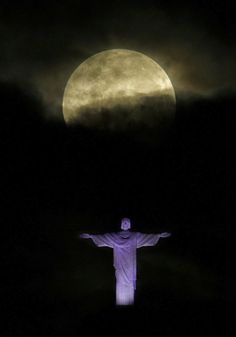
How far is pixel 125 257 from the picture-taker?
1786 cm

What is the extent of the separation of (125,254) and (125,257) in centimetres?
8

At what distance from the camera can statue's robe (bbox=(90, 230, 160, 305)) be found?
57.7 ft

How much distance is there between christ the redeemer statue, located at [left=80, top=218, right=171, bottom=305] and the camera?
1758 centimetres

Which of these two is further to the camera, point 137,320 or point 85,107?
point 85,107

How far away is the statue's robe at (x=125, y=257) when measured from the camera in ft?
57.7

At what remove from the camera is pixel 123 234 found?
709 inches

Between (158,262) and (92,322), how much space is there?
7.11 meters

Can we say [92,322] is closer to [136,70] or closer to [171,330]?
[171,330]

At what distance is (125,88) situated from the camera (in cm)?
2280

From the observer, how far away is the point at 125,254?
1788 centimetres

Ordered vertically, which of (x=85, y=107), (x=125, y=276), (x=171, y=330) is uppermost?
(x=85, y=107)

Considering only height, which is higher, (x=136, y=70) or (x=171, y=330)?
(x=136, y=70)

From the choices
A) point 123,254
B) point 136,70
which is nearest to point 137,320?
point 123,254

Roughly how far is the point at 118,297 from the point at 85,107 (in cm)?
771
